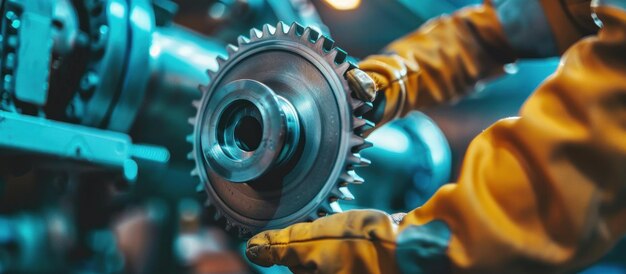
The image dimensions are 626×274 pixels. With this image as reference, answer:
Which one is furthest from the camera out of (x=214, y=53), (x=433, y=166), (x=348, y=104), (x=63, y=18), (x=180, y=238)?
(x=180, y=238)

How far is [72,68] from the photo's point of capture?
111cm

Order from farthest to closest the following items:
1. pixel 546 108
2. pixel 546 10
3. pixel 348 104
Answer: pixel 546 10, pixel 348 104, pixel 546 108

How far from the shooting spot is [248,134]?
3.25 feet

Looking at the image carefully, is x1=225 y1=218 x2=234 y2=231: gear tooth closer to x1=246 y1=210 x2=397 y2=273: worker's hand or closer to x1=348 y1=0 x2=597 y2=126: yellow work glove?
x1=246 y1=210 x2=397 y2=273: worker's hand

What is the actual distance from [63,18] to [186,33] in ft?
1.27

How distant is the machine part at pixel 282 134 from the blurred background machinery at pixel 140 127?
185 mm

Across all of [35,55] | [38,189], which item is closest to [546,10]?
[35,55]

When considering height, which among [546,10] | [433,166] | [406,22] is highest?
[546,10]

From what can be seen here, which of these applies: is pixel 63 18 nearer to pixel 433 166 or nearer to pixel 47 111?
pixel 47 111

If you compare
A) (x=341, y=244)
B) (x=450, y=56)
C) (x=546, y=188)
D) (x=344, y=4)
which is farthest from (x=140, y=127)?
(x=344, y=4)

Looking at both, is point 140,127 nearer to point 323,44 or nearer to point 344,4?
point 323,44

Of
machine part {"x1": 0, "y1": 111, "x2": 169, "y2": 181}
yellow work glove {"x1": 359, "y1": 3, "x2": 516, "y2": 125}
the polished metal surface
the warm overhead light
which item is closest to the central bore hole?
the polished metal surface

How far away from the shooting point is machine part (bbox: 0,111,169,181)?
930 millimetres

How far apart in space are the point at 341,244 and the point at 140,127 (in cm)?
Result: 61
